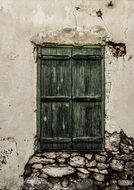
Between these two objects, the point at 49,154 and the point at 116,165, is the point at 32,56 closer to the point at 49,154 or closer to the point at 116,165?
the point at 49,154

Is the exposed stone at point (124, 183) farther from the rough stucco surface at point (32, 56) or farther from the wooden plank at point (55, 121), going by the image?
the wooden plank at point (55, 121)

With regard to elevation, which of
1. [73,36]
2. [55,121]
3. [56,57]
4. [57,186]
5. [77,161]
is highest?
Result: [73,36]

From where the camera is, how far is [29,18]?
6.30 metres

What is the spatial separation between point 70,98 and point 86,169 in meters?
0.94

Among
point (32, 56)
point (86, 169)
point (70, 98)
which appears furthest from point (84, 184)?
point (32, 56)

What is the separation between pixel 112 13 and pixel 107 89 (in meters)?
0.99

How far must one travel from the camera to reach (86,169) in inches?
249

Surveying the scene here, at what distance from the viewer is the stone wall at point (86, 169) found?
20.6 ft

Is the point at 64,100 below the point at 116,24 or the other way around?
below

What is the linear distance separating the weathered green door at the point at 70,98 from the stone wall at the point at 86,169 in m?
0.13

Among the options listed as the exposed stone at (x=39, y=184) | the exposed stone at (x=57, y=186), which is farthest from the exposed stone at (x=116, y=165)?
the exposed stone at (x=39, y=184)

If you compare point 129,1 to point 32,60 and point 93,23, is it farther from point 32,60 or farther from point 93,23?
point 32,60

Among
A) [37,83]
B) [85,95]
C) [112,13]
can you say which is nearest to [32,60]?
[37,83]

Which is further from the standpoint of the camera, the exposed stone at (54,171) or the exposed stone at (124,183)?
the exposed stone at (124,183)
